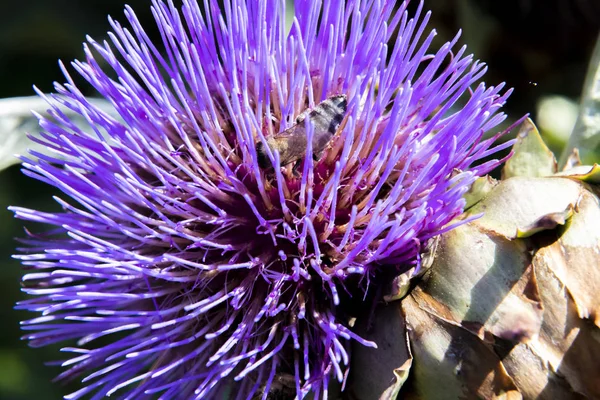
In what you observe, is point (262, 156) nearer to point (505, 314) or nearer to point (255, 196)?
point (255, 196)

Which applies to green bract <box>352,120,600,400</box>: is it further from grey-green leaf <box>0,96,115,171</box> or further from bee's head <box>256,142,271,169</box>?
grey-green leaf <box>0,96,115,171</box>

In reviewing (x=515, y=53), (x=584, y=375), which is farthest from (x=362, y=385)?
(x=515, y=53)

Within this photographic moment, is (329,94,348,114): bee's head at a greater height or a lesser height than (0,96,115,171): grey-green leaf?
lesser

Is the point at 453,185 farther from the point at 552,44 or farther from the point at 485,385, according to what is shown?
the point at 552,44

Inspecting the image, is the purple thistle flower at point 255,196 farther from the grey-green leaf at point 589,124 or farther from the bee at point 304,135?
the grey-green leaf at point 589,124

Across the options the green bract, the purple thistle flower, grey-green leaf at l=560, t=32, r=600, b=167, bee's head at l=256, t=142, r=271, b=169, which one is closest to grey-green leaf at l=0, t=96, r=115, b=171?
the purple thistle flower

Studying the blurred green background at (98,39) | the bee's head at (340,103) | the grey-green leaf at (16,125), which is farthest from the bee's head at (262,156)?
the blurred green background at (98,39)
